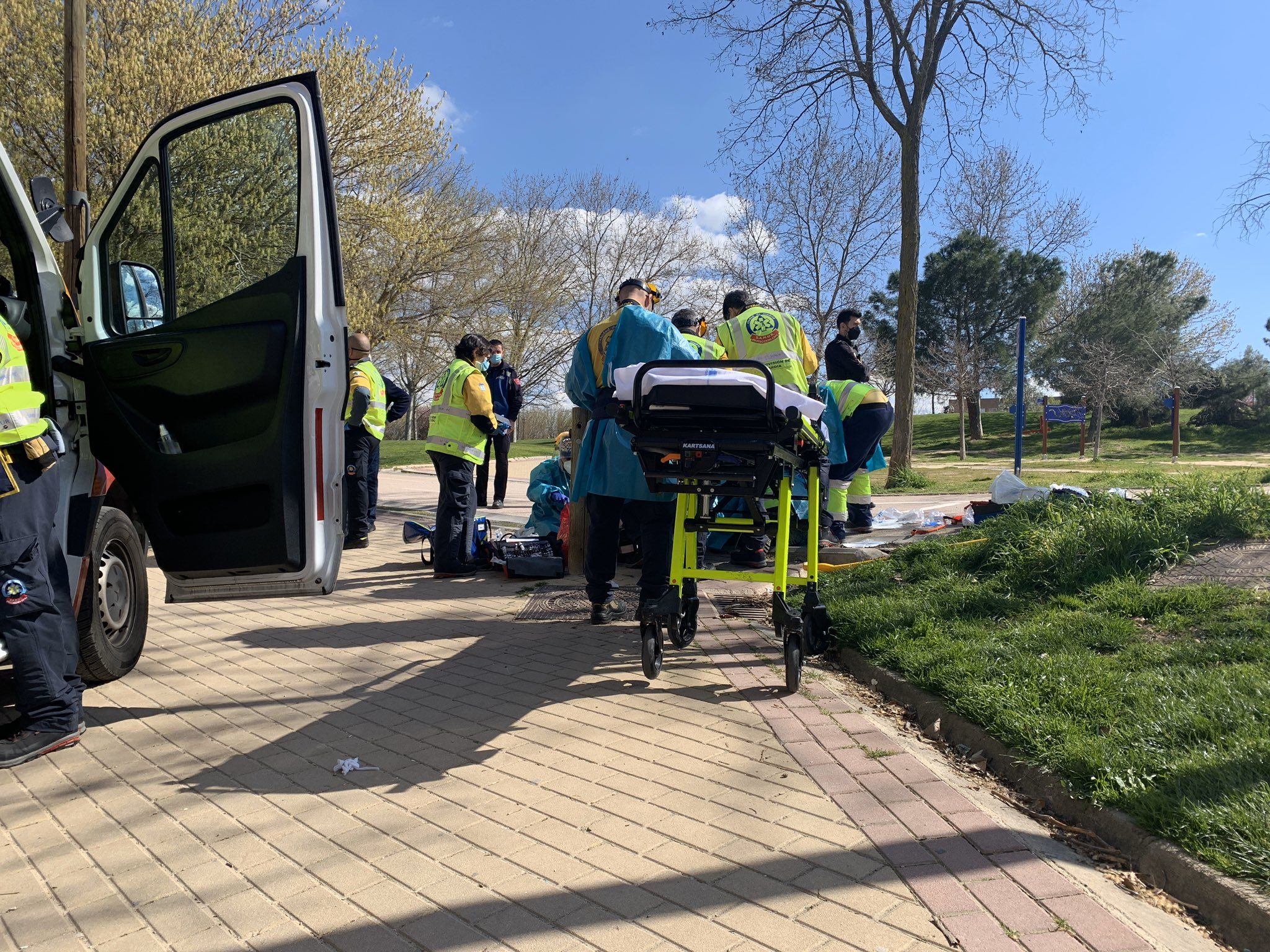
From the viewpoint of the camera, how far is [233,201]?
3990mm

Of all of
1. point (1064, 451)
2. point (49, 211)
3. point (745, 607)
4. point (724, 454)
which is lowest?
point (745, 607)

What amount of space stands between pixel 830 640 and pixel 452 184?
26.5 metres

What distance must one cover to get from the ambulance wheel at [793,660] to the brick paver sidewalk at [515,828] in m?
0.09

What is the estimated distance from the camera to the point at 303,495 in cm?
405

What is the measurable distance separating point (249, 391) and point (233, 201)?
0.84 meters

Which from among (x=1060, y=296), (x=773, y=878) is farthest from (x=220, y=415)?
(x=1060, y=296)

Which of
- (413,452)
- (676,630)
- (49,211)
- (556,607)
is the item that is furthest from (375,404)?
(413,452)

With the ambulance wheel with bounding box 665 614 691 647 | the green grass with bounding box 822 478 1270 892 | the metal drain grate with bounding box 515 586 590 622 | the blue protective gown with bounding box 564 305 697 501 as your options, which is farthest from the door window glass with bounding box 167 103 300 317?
the green grass with bounding box 822 478 1270 892

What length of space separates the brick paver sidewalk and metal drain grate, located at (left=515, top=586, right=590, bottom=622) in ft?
3.79

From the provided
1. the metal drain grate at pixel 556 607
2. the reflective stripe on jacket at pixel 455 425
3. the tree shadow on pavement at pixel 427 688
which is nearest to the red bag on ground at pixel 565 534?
the metal drain grate at pixel 556 607

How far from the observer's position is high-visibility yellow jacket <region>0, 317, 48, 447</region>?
340 cm

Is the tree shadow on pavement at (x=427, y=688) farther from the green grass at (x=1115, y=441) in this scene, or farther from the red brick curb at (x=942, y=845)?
the green grass at (x=1115, y=441)

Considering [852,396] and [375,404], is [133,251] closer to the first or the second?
[375,404]

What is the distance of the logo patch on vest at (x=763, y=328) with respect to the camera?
626 centimetres
